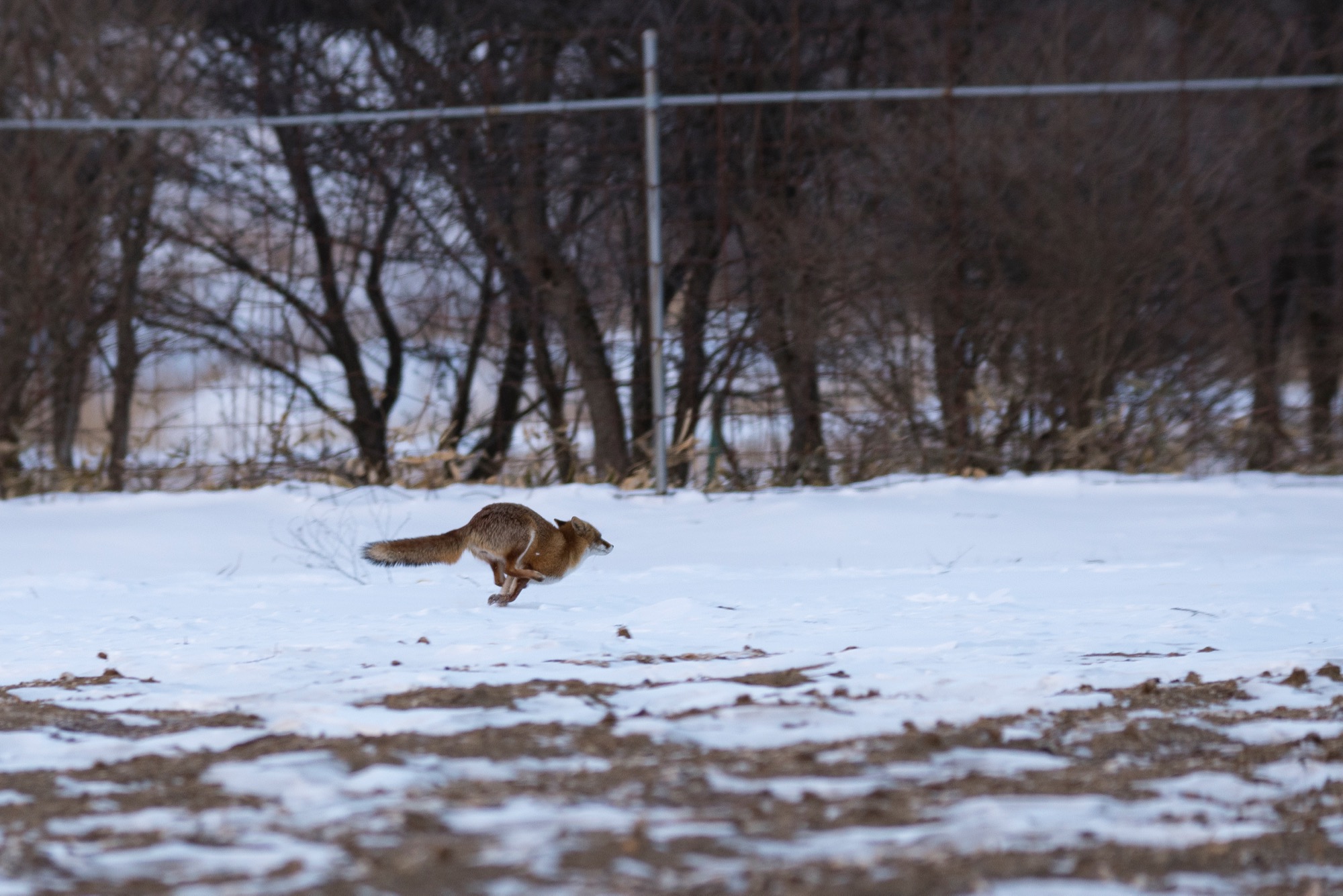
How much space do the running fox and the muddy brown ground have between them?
1417mm

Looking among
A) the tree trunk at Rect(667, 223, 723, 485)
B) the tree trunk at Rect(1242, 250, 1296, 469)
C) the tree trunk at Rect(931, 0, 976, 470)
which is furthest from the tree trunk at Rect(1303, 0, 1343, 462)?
the tree trunk at Rect(667, 223, 723, 485)

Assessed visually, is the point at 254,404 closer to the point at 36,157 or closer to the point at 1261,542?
the point at 36,157

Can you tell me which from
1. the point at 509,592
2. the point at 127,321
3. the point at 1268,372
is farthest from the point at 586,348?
the point at 1268,372

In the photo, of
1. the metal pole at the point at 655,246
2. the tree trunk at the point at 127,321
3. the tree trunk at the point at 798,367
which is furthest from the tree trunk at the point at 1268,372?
the tree trunk at the point at 127,321

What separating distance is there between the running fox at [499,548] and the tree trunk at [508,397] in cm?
330

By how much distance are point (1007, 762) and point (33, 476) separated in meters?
7.47

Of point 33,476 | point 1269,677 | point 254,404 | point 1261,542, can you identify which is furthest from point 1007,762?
point 33,476

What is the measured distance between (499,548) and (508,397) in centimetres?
392

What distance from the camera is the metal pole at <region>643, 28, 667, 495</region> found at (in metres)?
7.82

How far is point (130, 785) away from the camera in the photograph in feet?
10.3

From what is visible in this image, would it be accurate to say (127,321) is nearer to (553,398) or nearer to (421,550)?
(553,398)

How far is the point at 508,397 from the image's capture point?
922cm

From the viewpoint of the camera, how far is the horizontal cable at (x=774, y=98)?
7.84m

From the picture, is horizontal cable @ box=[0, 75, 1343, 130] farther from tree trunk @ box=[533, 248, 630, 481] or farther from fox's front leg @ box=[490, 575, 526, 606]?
fox's front leg @ box=[490, 575, 526, 606]
